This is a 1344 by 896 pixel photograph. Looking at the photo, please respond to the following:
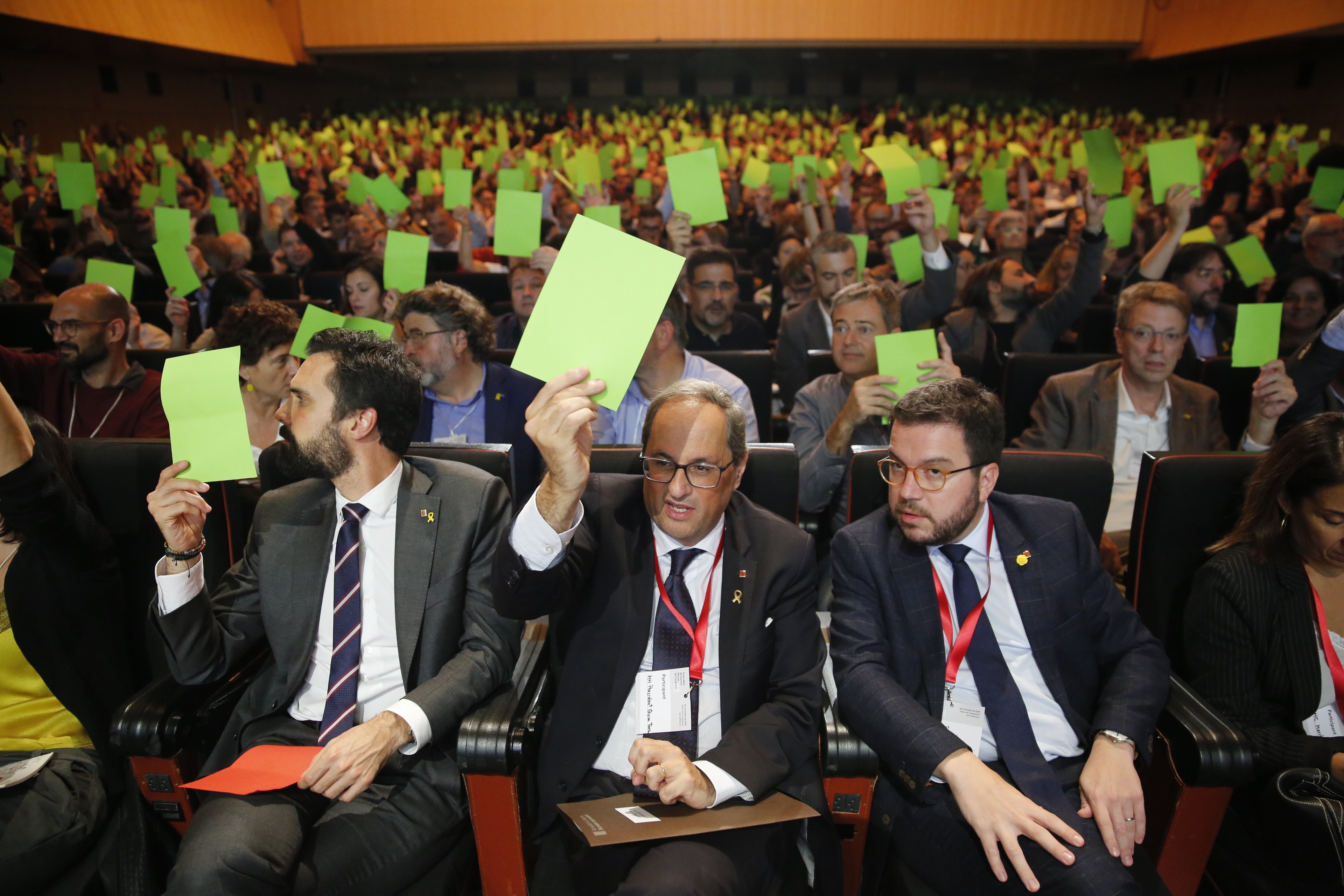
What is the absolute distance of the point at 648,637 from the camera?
69.6 inches

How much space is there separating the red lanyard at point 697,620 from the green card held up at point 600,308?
574 mm

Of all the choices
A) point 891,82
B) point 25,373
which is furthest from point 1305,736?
point 891,82

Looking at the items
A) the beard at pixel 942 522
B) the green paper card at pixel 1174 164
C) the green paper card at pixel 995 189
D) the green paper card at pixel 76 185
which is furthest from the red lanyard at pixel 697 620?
the green paper card at pixel 76 185

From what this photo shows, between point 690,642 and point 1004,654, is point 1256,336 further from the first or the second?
point 690,642

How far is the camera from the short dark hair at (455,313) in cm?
292

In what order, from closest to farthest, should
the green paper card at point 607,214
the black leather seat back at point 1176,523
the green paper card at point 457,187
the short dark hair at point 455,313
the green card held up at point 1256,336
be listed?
the black leather seat back at point 1176,523, the green card held up at point 1256,336, the short dark hair at point 455,313, the green paper card at point 607,214, the green paper card at point 457,187

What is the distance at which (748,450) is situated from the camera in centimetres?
218

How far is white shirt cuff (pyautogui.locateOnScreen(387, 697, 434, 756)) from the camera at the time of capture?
1.66 metres

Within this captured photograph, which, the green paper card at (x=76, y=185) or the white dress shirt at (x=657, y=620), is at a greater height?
the green paper card at (x=76, y=185)

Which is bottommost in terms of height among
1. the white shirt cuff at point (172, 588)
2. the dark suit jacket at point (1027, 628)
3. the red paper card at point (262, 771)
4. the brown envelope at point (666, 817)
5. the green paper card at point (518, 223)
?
the brown envelope at point (666, 817)

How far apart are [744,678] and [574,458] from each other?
25.7 inches

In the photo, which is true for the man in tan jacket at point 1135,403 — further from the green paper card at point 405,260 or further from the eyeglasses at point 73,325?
the eyeglasses at point 73,325

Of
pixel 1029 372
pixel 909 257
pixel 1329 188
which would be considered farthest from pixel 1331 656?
pixel 1329 188

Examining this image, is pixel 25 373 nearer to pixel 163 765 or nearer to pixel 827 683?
pixel 163 765
